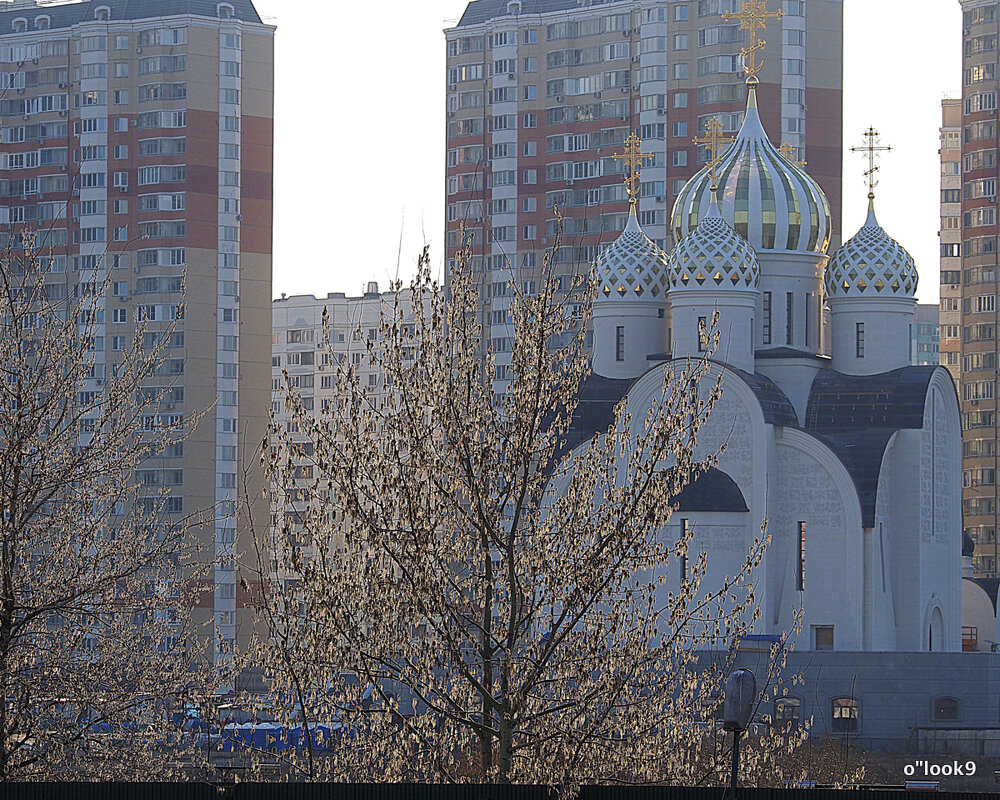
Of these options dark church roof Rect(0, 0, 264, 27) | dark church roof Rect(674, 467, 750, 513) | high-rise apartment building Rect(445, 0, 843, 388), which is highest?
dark church roof Rect(0, 0, 264, 27)

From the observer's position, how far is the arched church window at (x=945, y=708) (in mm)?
28391

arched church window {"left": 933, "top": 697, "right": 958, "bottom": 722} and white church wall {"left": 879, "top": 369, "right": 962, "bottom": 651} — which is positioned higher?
white church wall {"left": 879, "top": 369, "right": 962, "bottom": 651}

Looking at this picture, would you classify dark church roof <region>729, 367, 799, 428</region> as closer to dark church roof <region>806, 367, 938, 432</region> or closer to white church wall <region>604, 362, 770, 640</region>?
white church wall <region>604, 362, 770, 640</region>

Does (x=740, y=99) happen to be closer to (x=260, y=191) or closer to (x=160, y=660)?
(x=260, y=191)

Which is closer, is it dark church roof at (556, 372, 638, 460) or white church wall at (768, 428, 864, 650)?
white church wall at (768, 428, 864, 650)

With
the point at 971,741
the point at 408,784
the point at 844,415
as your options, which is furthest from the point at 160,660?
the point at 844,415

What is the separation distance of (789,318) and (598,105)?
17.5m

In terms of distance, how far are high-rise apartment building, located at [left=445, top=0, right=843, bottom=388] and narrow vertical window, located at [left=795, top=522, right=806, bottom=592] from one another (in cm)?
1596

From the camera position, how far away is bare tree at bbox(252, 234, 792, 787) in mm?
10344

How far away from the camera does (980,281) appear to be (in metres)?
51.8

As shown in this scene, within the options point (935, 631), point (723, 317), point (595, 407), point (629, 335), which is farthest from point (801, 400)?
point (935, 631)

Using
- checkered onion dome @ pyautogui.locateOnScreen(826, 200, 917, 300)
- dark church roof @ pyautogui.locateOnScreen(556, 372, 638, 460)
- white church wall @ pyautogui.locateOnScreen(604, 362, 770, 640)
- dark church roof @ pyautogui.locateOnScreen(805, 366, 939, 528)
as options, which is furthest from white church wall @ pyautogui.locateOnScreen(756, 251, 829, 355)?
dark church roof @ pyautogui.locateOnScreen(556, 372, 638, 460)

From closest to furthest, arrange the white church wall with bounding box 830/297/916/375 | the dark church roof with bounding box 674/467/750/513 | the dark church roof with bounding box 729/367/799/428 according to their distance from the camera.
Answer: the dark church roof with bounding box 674/467/750/513
the dark church roof with bounding box 729/367/799/428
the white church wall with bounding box 830/297/916/375

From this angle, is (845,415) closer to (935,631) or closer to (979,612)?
(935,631)
